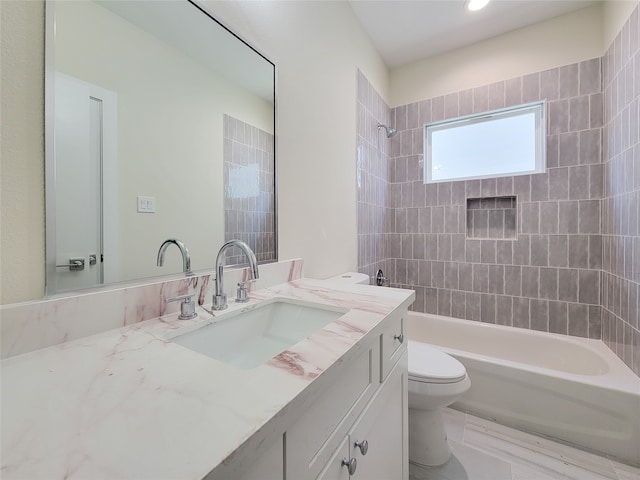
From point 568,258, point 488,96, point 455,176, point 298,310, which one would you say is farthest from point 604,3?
point 298,310

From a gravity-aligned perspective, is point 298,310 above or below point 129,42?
below

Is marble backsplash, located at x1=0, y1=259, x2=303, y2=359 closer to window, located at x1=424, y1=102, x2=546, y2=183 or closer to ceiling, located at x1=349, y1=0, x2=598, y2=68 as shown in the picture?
ceiling, located at x1=349, y1=0, x2=598, y2=68

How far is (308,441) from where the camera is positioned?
478 millimetres

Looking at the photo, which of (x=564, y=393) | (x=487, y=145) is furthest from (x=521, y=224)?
(x=564, y=393)

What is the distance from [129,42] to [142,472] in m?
1.02

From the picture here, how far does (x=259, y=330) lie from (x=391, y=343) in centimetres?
44

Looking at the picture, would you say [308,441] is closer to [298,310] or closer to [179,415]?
[179,415]

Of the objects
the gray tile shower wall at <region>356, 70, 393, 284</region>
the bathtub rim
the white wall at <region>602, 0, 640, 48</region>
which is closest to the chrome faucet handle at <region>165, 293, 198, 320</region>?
the bathtub rim

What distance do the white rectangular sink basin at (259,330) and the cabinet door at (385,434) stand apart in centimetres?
28

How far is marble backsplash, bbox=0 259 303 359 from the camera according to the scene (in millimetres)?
539

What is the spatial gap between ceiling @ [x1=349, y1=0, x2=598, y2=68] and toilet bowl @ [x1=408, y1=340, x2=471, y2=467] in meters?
2.35

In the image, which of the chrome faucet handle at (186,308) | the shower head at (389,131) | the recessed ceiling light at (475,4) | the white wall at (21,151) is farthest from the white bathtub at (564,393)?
the recessed ceiling light at (475,4)

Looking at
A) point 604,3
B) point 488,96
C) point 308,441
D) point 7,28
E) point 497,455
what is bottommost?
point 497,455

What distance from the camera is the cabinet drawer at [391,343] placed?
0.80 m
